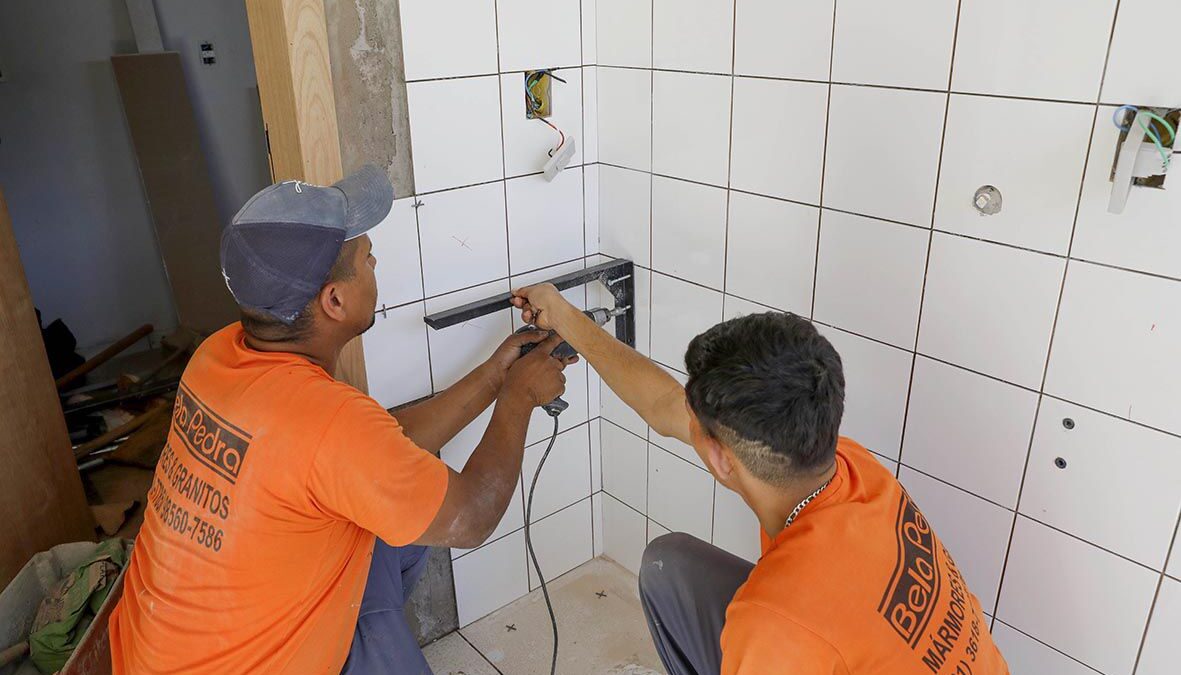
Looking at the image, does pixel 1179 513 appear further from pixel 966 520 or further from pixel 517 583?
pixel 517 583

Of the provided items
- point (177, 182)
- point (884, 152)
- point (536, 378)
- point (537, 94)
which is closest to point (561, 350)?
point (536, 378)

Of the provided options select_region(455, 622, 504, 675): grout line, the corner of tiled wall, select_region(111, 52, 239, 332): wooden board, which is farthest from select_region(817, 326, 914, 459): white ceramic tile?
select_region(111, 52, 239, 332): wooden board

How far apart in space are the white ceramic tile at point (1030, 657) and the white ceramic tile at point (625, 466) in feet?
3.05

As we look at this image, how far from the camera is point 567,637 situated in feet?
7.04

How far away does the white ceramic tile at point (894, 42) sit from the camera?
4.47ft

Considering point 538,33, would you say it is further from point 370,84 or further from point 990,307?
point 990,307

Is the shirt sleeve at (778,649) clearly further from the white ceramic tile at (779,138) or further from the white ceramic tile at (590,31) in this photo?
the white ceramic tile at (590,31)

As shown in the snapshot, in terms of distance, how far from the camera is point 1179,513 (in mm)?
1255

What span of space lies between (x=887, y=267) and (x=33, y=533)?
6.42 ft

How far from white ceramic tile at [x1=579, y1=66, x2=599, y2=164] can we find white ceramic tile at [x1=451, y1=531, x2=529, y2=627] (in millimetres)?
1001

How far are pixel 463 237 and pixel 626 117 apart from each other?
0.48 meters

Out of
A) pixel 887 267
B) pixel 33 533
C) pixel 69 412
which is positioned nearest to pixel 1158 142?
pixel 887 267

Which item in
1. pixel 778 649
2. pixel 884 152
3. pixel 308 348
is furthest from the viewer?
pixel 884 152

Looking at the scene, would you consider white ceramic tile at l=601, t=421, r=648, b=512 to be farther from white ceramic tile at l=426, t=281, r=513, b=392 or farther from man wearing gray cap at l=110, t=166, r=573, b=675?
man wearing gray cap at l=110, t=166, r=573, b=675
